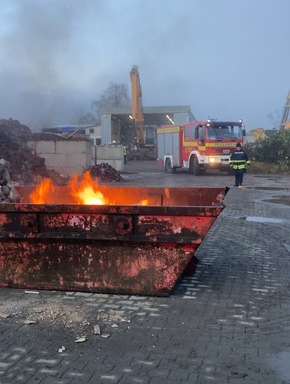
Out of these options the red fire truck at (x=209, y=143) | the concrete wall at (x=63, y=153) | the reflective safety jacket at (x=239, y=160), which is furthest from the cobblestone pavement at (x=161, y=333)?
the red fire truck at (x=209, y=143)

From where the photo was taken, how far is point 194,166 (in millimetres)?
22156

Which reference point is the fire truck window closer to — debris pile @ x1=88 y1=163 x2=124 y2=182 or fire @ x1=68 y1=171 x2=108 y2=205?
debris pile @ x1=88 y1=163 x2=124 y2=182

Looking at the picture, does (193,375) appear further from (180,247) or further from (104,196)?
(104,196)

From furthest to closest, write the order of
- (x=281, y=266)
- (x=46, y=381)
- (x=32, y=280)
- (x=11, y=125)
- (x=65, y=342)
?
1. (x=11, y=125)
2. (x=281, y=266)
3. (x=32, y=280)
4. (x=65, y=342)
5. (x=46, y=381)

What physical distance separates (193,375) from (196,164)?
19274 millimetres

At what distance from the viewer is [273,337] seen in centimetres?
345

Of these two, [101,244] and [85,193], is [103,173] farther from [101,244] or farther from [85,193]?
[101,244]

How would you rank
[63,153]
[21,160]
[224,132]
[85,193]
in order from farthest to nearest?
1. [224,132]
2. [63,153]
3. [21,160]
4. [85,193]

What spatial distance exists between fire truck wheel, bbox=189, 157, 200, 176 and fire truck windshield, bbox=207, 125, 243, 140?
5.11ft

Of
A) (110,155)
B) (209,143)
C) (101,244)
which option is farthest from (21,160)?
(101,244)

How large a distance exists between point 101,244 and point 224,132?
57.8 feet

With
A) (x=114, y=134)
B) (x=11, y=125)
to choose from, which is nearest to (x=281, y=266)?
(x=11, y=125)

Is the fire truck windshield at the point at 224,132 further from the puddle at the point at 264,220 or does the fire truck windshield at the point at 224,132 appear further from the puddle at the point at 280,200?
the puddle at the point at 264,220

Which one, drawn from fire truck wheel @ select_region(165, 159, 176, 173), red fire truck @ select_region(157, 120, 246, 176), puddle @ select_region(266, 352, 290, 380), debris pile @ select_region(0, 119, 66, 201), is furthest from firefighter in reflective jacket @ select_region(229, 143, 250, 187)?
puddle @ select_region(266, 352, 290, 380)
